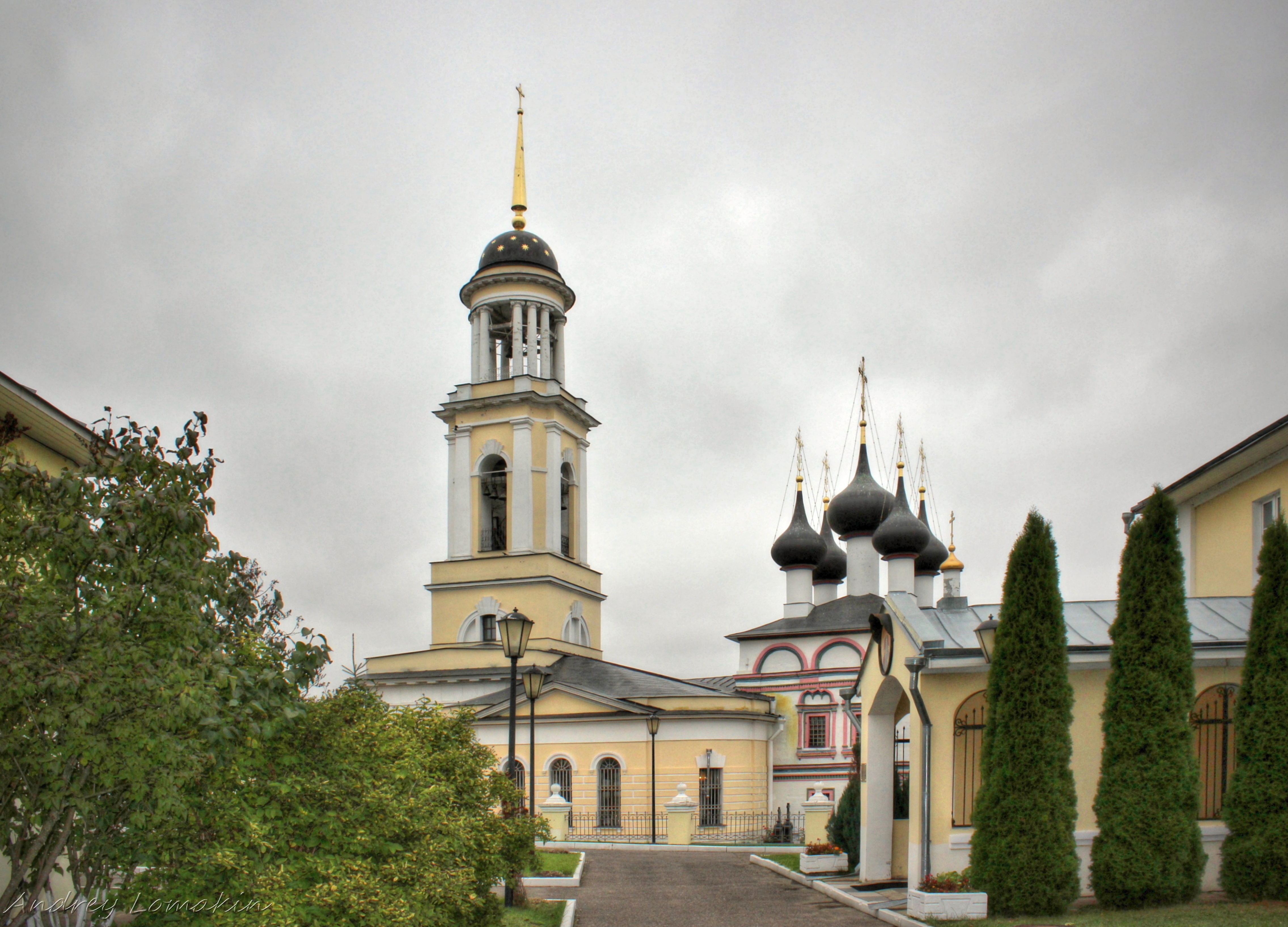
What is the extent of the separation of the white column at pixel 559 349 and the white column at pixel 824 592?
12.8m

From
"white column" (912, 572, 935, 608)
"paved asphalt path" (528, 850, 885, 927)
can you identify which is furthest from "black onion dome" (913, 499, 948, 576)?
"paved asphalt path" (528, 850, 885, 927)

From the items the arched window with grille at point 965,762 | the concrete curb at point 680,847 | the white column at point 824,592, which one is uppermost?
the white column at point 824,592

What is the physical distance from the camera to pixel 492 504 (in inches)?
1577

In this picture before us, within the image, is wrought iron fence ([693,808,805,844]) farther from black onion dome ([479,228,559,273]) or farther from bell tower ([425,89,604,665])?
black onion dome ([479,228,559,273])

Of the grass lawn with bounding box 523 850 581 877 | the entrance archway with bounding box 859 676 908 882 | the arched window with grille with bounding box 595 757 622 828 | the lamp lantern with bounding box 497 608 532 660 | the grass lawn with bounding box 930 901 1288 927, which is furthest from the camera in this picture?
the arched window with grille with bounding box 595 757 622 828

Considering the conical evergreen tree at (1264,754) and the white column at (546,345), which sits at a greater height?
the white column at (546,345)

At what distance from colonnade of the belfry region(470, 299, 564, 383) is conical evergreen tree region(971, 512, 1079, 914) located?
92.1 ft

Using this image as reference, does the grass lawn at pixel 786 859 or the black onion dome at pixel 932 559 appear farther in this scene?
the black onion dome at pixel 932 559

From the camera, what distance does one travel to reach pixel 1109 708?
13.0 meters

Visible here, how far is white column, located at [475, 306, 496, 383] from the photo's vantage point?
40312mm

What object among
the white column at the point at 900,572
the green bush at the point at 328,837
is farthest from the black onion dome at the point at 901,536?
the green bush at the point at 328,837

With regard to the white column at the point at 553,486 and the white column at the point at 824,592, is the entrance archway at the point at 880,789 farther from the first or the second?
the white column at the point at 824,592

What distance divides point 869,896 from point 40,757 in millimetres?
11505

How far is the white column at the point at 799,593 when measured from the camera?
4116cm
